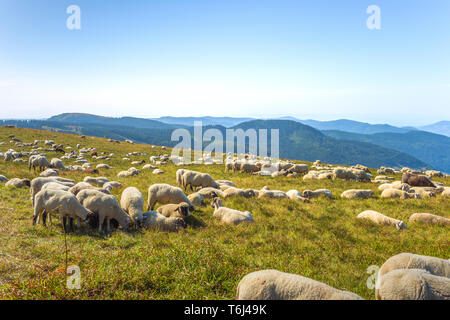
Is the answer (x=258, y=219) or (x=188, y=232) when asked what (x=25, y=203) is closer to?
(x=188, y=232)

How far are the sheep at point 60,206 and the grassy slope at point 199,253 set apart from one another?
662 millimetres

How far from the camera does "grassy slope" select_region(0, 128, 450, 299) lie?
5.54 meters

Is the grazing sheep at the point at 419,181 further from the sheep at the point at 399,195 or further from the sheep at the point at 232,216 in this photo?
the sheep at the point at 232,216

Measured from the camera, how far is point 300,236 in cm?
927

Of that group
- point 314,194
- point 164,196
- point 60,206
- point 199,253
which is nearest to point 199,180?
point 164,196

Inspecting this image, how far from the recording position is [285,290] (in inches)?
172

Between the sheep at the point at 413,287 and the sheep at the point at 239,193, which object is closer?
the sheep at the point at 413,287

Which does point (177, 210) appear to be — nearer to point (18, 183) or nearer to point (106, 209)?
point (106, 209)

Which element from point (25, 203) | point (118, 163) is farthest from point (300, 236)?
point (118, 163)

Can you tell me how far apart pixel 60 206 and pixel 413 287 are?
11.5 m

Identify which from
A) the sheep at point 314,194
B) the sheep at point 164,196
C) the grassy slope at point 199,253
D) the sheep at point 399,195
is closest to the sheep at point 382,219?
the grassy slope at point 199,253

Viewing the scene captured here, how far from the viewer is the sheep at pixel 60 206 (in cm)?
948

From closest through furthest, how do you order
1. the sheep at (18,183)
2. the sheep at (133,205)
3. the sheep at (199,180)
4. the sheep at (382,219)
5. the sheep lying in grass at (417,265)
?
1. the sheep lying in grass at (417,265)
2. the sheep at (133,205)
3. the sheep at (382,219)
4. the sheep at (18,183)
5. the sheep at (199,180)

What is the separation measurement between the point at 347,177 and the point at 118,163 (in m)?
31.3
